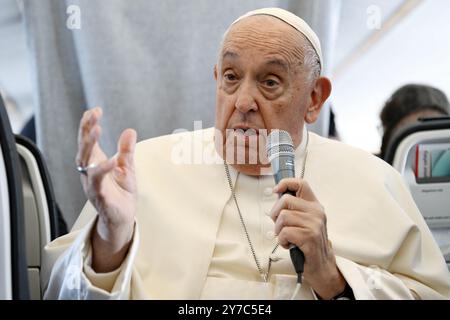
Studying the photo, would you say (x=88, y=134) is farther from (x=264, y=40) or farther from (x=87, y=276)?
(x=264, y=40)

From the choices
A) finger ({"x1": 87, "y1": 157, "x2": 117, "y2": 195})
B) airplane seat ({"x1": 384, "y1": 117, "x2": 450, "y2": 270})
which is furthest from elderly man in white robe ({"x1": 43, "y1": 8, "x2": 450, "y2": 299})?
airplane seat ({"x1": 384, "y1": 117, "x2": 450, "y2": 270})

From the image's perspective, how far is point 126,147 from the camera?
1523 millimetres

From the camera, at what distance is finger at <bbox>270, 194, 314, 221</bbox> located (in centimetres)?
158

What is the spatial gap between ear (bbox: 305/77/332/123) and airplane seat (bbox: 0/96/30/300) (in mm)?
971

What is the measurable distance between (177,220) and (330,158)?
22.4 inches

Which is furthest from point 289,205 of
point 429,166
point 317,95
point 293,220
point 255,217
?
point 429,166

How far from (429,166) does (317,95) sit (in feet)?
2.28

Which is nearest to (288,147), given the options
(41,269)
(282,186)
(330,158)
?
(282,186)

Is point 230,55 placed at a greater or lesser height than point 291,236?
greater

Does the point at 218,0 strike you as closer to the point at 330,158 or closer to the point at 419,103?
the point at 419,103

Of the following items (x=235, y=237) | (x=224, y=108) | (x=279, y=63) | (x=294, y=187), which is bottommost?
(x=235, y=237)

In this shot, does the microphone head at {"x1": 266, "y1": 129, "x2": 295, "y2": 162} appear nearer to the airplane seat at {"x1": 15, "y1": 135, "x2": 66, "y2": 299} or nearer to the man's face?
the man's face

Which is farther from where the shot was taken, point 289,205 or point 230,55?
point 230,55

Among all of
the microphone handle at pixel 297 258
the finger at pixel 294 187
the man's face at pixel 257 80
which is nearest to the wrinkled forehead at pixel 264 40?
the man's face at pixel 257 80
